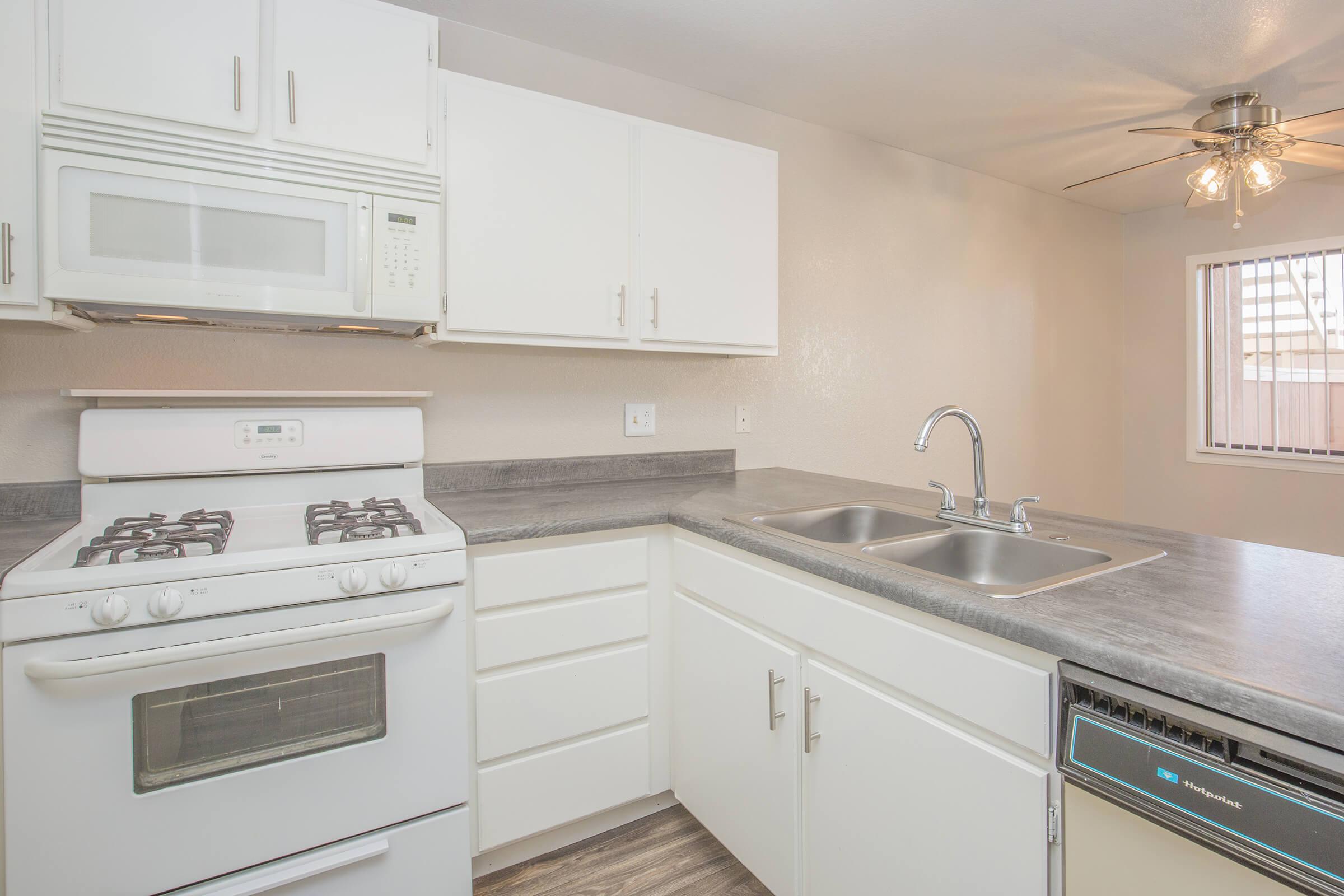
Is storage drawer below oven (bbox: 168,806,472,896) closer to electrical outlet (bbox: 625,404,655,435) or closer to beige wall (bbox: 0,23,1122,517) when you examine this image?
beige wall (bbox: 0,23,1122,517)

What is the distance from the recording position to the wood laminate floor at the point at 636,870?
1.57 metres

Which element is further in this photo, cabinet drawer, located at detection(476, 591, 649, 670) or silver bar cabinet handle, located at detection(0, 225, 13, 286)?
cabinet drawer, located at detection(476, 591, 649, 670)

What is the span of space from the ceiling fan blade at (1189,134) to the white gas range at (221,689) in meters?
2.68

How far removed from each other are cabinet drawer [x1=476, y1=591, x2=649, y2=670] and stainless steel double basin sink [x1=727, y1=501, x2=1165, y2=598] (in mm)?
383

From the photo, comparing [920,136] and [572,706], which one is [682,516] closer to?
[572,706]

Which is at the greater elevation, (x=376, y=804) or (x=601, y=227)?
→ (x=601, y=227)

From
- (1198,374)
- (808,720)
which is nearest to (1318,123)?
(1198,374)

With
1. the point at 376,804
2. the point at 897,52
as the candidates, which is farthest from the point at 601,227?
the point at 376,804

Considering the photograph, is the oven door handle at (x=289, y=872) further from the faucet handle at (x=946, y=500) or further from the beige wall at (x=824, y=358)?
the faucet handle at (x=946, y=500)

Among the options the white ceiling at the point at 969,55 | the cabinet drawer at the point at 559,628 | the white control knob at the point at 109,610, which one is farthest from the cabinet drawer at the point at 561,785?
the white ceiling at the point at 969,55

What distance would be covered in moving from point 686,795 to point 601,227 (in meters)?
1.59

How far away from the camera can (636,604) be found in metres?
1.70

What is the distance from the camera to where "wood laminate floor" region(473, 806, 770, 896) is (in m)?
1.57

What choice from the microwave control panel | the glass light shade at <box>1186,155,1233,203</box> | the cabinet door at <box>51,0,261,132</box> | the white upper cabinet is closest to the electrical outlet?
the white upper cabinet
